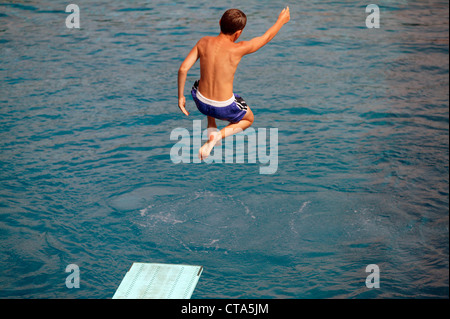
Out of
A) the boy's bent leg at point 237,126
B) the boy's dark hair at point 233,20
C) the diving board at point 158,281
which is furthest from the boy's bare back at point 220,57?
the diving board at point 158,281

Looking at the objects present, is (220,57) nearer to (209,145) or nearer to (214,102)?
(214,102)

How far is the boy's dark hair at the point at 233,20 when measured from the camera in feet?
19.8

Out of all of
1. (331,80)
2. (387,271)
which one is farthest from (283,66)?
(387,271)

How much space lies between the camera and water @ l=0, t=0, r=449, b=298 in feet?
24.1

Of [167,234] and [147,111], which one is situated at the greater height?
[147,111]

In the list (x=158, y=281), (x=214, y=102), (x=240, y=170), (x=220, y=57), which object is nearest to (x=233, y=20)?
(x=220, y=57)

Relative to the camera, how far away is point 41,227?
26.9ft

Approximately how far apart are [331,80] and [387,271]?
22.0 feet

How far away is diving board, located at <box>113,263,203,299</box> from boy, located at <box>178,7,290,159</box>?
1.53 m

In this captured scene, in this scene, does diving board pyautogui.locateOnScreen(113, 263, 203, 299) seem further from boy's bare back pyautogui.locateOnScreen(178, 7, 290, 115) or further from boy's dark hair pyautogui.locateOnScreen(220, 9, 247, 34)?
boy's dark hair pyautogui.locateOnScreen(220, 9, 247, 34)

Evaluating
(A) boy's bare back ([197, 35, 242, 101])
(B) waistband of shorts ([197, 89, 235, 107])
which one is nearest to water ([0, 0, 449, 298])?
(B) waistband of shorts ([197, 89, 235, 107])

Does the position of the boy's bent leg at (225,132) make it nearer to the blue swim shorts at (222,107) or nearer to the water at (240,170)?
the blue swim shorts at (222,107)

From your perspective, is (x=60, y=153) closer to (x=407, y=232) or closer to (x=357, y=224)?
(x=357, y=224)

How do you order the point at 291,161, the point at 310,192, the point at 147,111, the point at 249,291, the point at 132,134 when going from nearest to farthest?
1. the point at 249,291
2. the point at 310,192
3. the point at 291,161
4. the point at 132,134
5. the point at 147,111
